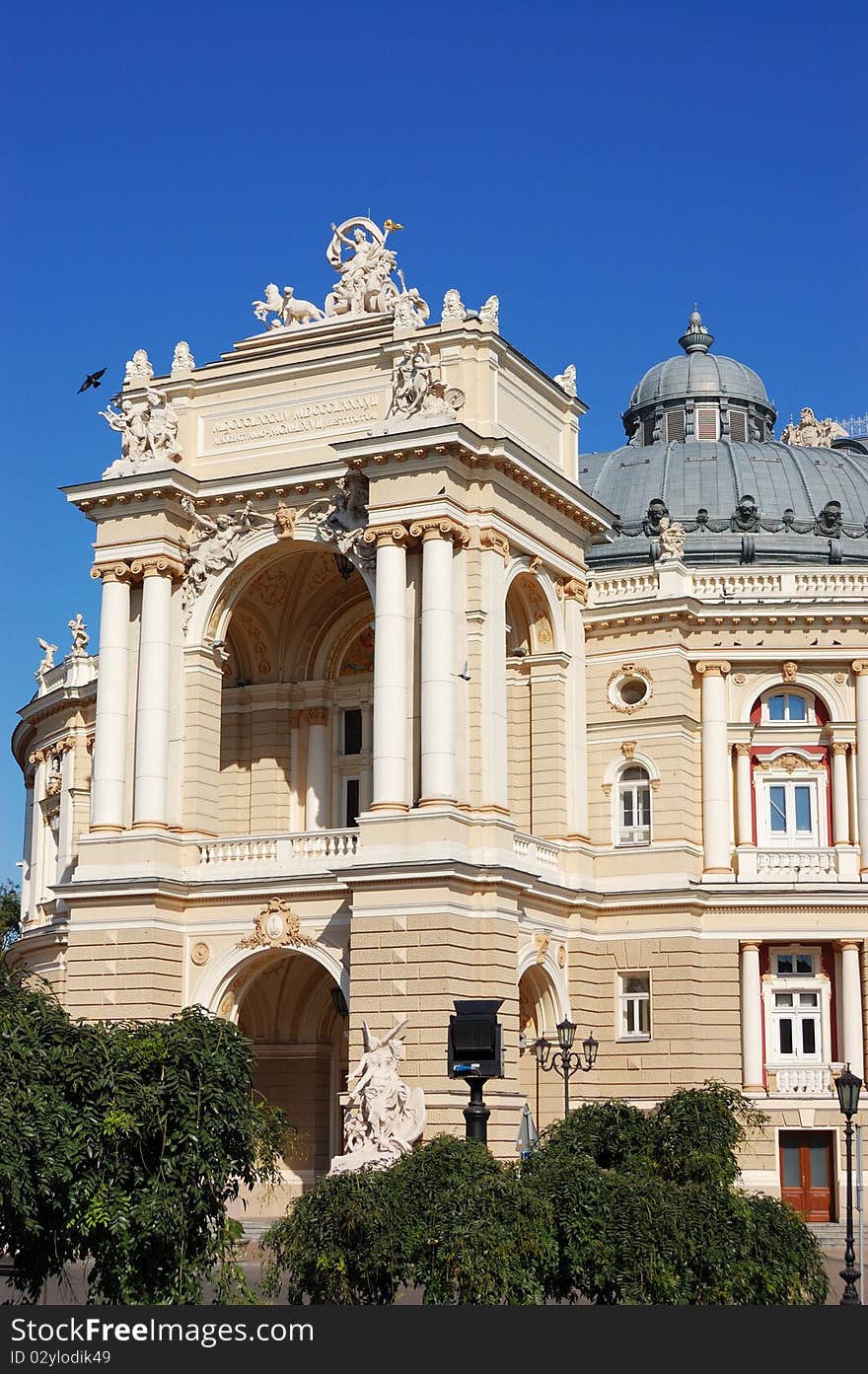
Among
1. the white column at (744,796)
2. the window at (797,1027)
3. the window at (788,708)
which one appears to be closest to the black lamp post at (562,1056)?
the window at (797,1027)

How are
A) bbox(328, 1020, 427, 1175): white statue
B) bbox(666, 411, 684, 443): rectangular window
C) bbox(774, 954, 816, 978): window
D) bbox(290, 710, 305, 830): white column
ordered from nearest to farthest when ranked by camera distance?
bbox(328, 1020, 427, 1175): white statue
bbox(774, 954, 816, 978): window
bbox(290, 710, 305, 830): white column
bbox(666, 411, 684, 443): rectangular window

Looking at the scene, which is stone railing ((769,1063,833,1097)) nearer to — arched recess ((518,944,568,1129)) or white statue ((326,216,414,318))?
arched recess ((518,944,568,1129))

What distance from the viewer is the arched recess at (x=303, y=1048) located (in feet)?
160

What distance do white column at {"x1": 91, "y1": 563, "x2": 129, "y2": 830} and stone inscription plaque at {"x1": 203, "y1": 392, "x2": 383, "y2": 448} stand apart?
161 inches

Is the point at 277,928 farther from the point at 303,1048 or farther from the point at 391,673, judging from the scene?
the point at 303,1048

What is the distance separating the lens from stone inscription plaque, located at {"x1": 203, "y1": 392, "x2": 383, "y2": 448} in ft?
149

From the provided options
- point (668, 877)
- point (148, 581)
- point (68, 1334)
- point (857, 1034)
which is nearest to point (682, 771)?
point (668, 877)

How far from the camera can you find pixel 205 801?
1801 inches

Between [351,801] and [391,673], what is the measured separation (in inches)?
338

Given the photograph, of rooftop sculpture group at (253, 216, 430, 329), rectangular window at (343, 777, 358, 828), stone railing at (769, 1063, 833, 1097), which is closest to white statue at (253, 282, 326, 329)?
rooftop sculpture group at (253, 216, 430, 329)

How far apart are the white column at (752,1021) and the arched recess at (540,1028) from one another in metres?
4.71

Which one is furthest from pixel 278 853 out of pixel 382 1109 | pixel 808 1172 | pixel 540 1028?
pixel 808 1172

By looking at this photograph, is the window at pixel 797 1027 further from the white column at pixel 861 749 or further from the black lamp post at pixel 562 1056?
the black lamp post at pixel 562 1056

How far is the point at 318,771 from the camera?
5003cm
